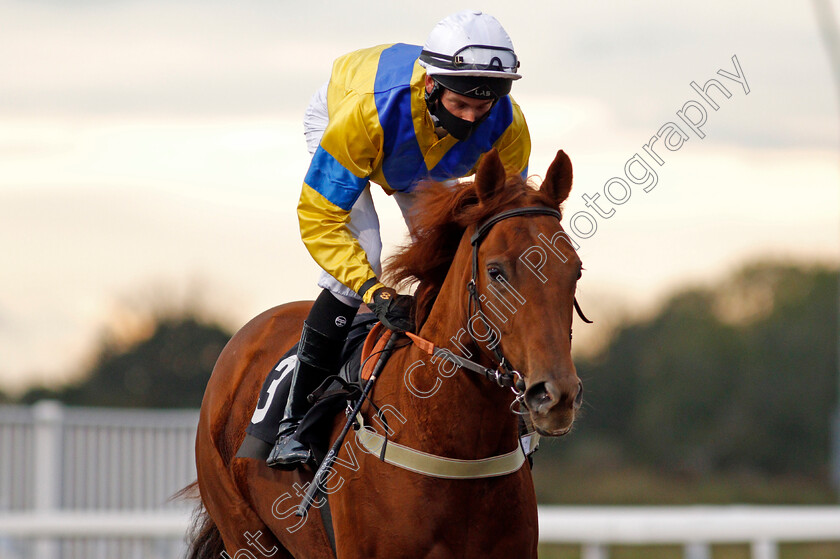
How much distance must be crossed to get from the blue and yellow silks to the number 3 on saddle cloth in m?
0.39

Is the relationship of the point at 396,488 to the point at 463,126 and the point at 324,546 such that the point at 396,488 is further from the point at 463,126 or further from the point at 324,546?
the point at 463,126

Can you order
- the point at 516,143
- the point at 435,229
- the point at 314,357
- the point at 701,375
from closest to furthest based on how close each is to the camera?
1. the point at 435,229
2. the point at 314,357
3. the point at 516,143
4. the point at 701,375

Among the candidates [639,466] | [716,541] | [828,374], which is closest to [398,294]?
[716,541]

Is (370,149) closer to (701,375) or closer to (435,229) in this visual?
(435,229)

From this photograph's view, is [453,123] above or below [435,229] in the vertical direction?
above

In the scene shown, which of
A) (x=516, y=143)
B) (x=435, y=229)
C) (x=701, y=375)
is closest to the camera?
(x=435, y=229)

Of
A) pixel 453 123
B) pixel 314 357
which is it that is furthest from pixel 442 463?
pixel 453 123

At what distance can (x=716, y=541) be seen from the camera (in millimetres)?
7250

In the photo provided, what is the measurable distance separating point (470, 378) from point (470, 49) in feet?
3.75

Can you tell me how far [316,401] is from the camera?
428 cm

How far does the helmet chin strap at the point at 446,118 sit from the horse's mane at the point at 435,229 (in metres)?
0.26

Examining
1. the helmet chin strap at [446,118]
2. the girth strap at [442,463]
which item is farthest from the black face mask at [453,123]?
the girth strap at [442,463]

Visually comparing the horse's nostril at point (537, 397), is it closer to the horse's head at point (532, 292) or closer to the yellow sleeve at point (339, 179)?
the horse's head at point (532, 292)

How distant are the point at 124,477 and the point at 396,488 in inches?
286
